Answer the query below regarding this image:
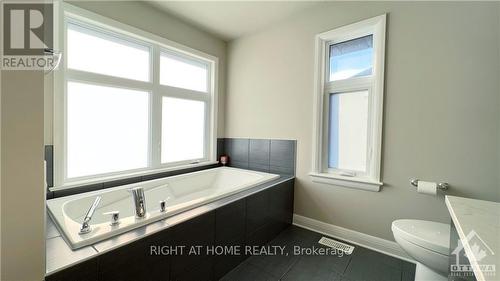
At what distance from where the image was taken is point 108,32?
6.79 feet

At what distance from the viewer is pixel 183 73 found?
2.79 m

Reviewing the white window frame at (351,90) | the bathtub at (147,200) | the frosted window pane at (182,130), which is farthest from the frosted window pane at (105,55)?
the white window frame at (351,90)

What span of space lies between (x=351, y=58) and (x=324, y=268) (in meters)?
2.03

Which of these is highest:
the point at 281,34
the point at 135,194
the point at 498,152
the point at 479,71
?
the point at 281,34

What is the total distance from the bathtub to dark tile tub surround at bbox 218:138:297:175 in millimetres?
186

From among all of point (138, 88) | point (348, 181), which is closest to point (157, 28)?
point (138, 88)

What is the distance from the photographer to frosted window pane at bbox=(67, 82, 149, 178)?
1.91 metres

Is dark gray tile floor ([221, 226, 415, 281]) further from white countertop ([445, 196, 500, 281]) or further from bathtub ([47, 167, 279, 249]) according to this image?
white countertop ([445, 196, 500, 281])

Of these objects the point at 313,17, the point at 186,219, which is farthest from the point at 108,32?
the point at 313,17

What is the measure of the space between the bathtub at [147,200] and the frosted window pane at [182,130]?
37cm

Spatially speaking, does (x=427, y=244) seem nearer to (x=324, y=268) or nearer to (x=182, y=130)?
(x=324, y=268)

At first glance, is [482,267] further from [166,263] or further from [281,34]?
[281,34]

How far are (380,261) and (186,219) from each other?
66.8 inches

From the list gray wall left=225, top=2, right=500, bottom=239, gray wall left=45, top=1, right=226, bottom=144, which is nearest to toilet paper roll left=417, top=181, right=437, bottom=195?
gray wall left=225, top=2, right=500, bottom=239
